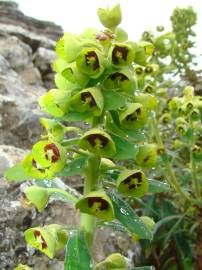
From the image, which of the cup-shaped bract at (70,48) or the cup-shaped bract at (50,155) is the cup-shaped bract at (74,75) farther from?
the cup-shaped bract at (50,155)

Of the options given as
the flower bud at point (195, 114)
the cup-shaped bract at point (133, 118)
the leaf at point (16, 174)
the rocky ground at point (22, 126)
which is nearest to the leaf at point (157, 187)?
the cup-shaped bract at point (133, 118)

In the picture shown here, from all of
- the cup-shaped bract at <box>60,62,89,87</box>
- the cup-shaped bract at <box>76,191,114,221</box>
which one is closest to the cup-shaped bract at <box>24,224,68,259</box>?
the cup-shaped bract at <box>76,191,114,221</box>

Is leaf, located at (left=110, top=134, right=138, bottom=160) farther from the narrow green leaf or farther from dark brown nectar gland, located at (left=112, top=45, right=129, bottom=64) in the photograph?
dark brown nectar gland, located at (left=112, top=45, right=129, bottom=64)

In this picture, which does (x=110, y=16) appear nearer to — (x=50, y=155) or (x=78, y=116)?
(x=78, y=116)

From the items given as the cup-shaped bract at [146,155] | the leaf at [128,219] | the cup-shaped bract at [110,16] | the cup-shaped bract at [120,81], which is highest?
the cup-shaped bract at [110,16]

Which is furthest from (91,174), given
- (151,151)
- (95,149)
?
(151,151)

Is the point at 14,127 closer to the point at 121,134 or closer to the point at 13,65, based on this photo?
the point at 13,65
